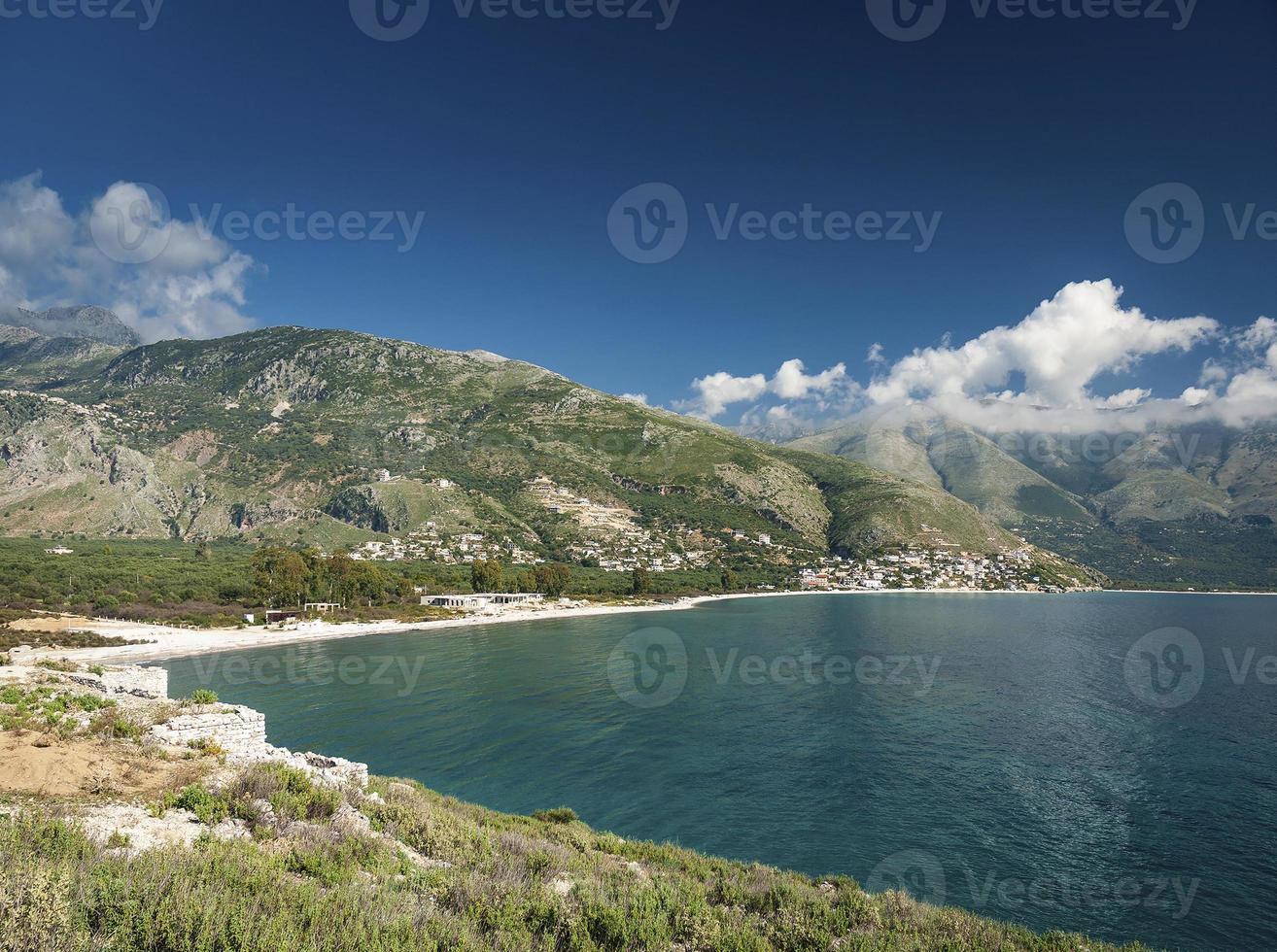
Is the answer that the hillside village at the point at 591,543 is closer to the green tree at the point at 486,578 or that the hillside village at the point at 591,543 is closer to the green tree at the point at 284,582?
the green tree at the point at 486,578

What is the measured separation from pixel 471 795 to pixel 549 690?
19.4m

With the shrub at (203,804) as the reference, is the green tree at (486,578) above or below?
below

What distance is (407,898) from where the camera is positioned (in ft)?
25.0

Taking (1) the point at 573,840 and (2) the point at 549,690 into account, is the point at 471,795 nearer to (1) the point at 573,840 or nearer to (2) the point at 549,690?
(1) the point at 573,840

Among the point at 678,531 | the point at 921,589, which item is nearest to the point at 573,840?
the point at 921,589

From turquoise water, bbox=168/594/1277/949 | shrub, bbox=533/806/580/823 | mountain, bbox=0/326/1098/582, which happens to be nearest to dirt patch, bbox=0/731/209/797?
shrub, bbox=533/806/580/823

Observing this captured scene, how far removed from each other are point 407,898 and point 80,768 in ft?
27.1

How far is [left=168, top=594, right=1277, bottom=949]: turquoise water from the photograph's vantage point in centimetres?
1747

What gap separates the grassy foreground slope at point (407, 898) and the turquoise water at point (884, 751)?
25.1 ft

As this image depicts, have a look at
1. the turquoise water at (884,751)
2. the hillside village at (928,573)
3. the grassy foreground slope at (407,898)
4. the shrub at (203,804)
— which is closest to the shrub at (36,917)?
the grassy foreground slope at (407,898)

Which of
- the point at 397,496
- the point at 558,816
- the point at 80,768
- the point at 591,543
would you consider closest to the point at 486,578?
the point at 591,543

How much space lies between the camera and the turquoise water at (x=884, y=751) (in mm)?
17469

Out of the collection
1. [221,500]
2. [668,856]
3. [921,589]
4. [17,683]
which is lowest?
[921,589]

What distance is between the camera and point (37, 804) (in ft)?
30.2
